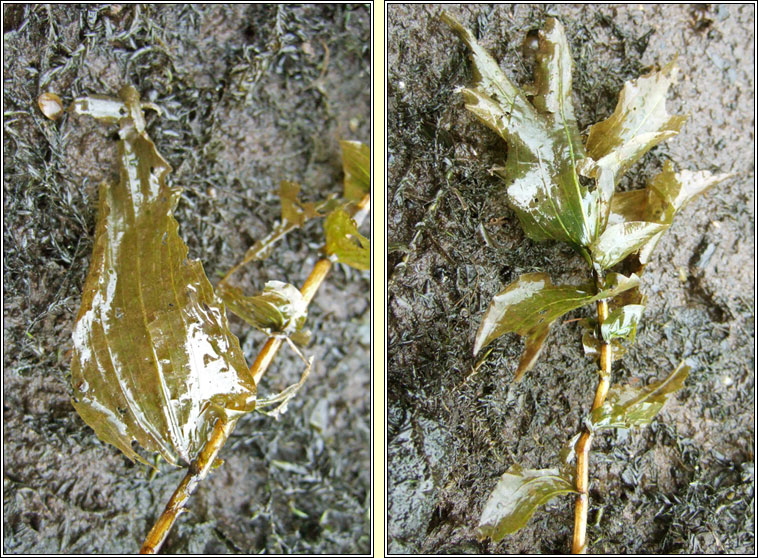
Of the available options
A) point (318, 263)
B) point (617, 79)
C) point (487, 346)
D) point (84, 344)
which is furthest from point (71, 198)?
point (617, 79)

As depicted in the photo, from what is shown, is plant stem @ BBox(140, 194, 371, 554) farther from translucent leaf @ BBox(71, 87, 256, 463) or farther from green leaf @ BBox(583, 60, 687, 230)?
green leaf @ BBox(583, 60, 687, 230)

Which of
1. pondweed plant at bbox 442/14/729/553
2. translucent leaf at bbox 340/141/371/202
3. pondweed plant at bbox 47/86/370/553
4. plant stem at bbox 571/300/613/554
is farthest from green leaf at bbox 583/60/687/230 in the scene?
pondweed plant at bbox 47/86/370/553

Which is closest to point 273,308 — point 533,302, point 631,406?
point 533,302

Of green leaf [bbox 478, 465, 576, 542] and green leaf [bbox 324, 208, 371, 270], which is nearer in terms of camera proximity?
green leaf [bbox 478, 465, 576, 542]

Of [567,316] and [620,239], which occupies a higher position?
[620,239]

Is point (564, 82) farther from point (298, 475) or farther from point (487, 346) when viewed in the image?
point (298, 475)

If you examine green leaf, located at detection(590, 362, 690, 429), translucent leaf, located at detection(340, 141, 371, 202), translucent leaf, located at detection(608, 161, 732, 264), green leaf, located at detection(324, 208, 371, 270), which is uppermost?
translucent leaf, located at detection(340, 141, 371, 202)

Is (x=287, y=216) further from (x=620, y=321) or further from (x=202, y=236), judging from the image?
(x=620, y=321)
